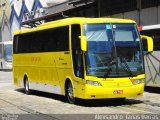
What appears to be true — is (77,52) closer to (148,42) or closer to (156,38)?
(148,42)

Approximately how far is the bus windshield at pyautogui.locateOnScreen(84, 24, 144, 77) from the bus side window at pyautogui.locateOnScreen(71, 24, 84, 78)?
1.18ft

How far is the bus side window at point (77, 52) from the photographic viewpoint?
15.9m

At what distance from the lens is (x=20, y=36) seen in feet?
75.5

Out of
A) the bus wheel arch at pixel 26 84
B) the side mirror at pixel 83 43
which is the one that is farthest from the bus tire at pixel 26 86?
the side mirror at pixel 83 43

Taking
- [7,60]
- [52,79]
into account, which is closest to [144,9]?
[52,79]

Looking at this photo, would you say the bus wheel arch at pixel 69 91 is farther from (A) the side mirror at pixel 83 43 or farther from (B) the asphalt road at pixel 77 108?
(A) the side mirror at pixel 83 43

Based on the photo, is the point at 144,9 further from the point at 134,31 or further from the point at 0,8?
the point at 0,8

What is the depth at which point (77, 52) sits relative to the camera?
53.2ft

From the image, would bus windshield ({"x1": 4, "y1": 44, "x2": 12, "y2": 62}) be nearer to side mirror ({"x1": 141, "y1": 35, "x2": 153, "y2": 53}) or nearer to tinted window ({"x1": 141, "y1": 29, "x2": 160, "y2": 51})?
tinted window ({"x1": 141, "y1": 29, "x2": 160, "y2": 51})

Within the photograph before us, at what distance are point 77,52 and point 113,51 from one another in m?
1.18

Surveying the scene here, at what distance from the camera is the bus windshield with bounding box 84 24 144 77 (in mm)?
15617

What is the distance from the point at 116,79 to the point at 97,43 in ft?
4.12

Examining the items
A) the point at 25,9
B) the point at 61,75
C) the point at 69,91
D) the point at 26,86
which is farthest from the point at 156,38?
the point at 25,9

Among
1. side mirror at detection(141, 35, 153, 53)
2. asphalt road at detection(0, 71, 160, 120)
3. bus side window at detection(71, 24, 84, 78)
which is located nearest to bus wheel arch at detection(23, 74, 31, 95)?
asphalt road at detection(0, 71, 160, 120)
